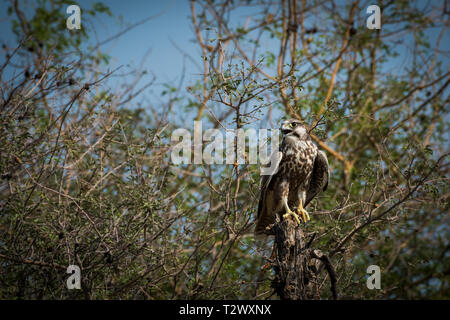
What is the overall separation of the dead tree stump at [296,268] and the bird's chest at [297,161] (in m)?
1.11

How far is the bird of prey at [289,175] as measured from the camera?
5.00 meters

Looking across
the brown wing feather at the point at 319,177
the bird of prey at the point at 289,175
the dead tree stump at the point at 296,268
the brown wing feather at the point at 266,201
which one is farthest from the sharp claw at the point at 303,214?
the dead tree stump at the point at 296,268

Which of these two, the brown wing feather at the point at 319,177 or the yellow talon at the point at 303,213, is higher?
the brown wing feather at the point at 319,177

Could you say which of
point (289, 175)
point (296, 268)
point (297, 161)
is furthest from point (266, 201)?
point (296, 268)

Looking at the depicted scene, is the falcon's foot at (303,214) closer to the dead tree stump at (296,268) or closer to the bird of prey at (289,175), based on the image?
the bird of prey at (289,175)

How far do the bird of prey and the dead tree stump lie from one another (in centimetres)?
95

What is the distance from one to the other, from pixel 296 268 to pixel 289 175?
155 cm

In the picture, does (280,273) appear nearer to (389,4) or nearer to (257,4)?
(257,4)

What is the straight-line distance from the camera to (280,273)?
11.8 feet

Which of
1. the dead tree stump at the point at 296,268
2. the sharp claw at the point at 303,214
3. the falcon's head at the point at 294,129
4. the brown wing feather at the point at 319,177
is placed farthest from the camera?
the brown wing feather at the point at 319,177

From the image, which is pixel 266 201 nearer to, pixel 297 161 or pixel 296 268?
pixel 297 161

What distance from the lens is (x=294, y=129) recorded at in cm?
510

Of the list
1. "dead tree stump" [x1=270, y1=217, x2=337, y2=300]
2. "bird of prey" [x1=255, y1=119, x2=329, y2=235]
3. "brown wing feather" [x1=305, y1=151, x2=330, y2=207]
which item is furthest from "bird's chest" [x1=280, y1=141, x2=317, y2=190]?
"dead tree stump" [x1=270, y1=217, x2=337, y2=300]

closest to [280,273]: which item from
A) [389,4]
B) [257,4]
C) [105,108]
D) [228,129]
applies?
[228,129]
